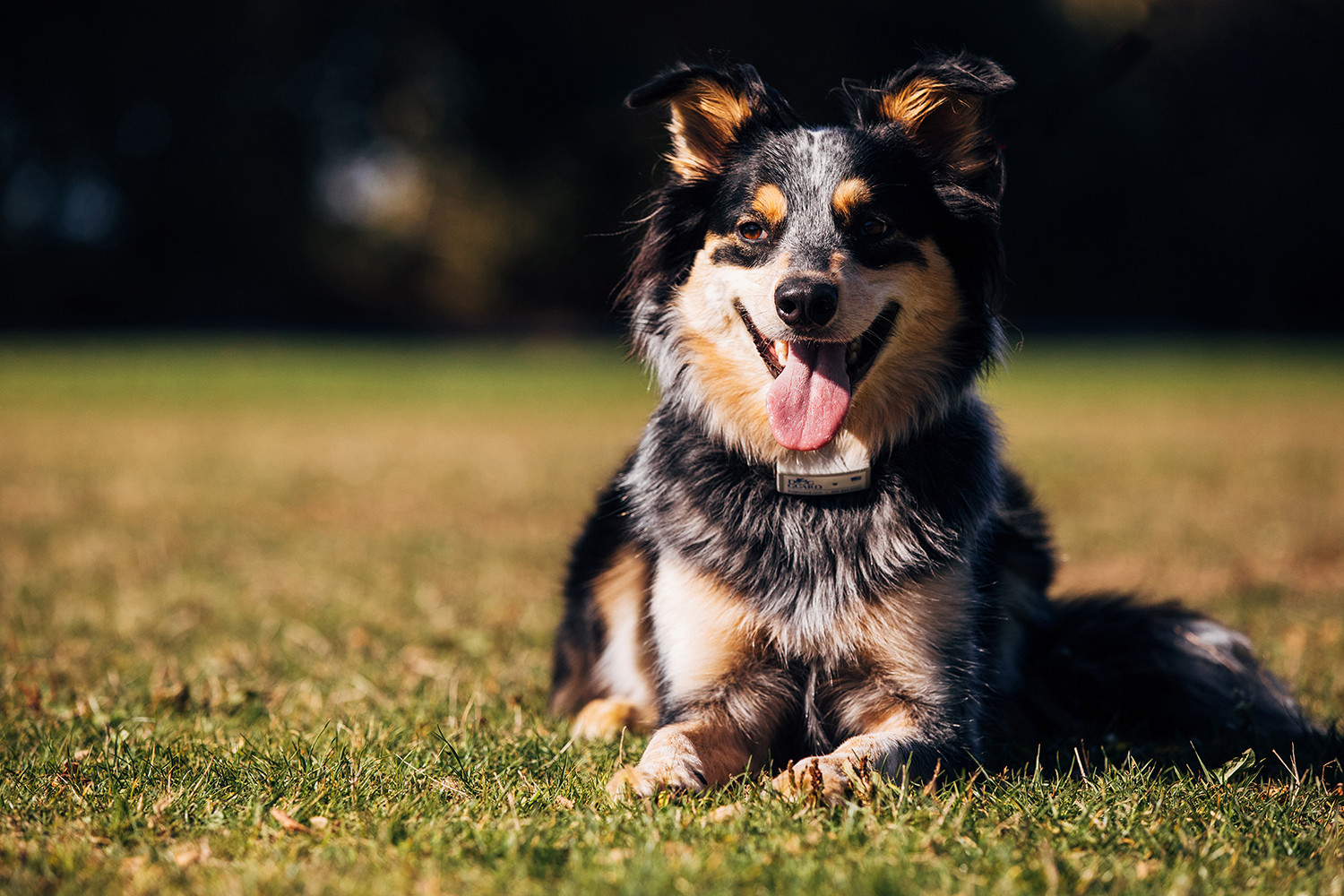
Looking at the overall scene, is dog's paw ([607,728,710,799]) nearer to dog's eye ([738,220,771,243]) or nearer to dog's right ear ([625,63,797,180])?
dog's eye ([738,220,771,243])

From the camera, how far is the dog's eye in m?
3.51

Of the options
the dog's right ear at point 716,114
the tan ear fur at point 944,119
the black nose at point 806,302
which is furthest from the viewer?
the dog's right ear at point 716,114

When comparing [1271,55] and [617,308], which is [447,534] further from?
[1271,55]

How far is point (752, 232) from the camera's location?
11.6 ft

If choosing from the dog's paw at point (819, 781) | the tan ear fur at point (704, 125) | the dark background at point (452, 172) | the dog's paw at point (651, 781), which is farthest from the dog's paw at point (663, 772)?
the dark background at point (452, 172)

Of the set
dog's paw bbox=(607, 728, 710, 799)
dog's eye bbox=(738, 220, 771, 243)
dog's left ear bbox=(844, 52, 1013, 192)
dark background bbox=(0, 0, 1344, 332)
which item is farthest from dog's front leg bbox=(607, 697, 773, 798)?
dark background bbox=(0, 0, 1344, 332)

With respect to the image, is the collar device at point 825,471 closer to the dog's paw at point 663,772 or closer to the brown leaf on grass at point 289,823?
the dog's paw at point 663,772

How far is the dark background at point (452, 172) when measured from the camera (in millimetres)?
30250

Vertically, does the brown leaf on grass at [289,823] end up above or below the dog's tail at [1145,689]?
below

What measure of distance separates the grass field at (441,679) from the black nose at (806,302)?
0.93m

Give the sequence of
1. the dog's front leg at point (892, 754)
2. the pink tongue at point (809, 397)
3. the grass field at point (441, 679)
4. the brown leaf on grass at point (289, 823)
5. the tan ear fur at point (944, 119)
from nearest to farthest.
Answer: the grass field at point (441, 679) → the brown leaf on grass at point (289, 823) → the dog's front leg at point (892, 754) → the pink tongue at point (809, 397) → the tan ear fur at point (944, 119)

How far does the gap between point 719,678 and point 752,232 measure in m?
1.47

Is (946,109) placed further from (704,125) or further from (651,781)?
(651,781)

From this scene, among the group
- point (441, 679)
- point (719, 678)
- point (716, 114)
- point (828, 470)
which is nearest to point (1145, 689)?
point (828, 470)
